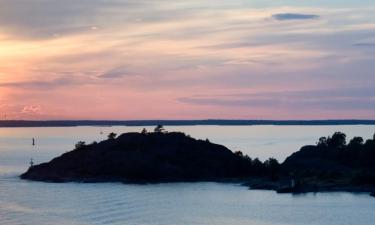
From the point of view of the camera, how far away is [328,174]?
127688 millimetres

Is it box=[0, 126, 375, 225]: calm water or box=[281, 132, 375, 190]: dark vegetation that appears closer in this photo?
box=[0, 126, 375, 225]: calm water

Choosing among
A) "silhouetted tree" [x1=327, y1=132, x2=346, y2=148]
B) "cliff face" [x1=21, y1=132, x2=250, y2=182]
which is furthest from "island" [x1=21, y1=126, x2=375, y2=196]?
"silhouetted tree" [x1=327, y1=132, x2=346, y2=148]

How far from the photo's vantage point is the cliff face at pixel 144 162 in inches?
5290

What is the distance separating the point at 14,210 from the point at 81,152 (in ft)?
137

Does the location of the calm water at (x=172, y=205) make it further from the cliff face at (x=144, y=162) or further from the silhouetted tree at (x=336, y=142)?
the silhouetted tree at (x=336, y=142)

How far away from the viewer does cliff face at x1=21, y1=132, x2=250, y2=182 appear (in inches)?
5290

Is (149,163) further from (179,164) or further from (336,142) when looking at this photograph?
(336,142)

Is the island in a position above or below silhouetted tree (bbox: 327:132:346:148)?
below

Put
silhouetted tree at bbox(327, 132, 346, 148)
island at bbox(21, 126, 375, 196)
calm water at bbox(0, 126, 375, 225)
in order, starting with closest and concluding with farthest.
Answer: calm water at bbox(0, 126, 375, 225) → island at bbox(21, 126, 375, 196) → silhouetted tree at bbox(327, 132, 346, 148)

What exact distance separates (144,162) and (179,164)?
5919 millimetres

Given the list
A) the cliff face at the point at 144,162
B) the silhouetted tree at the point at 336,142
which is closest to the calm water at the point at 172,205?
the cliff face at the point at 144,162

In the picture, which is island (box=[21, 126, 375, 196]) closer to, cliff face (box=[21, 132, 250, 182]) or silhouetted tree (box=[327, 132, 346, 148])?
cliff face (box=[21, 132, 250, 182])

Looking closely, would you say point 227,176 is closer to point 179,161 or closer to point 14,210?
point 179,161

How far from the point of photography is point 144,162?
5295 inches
